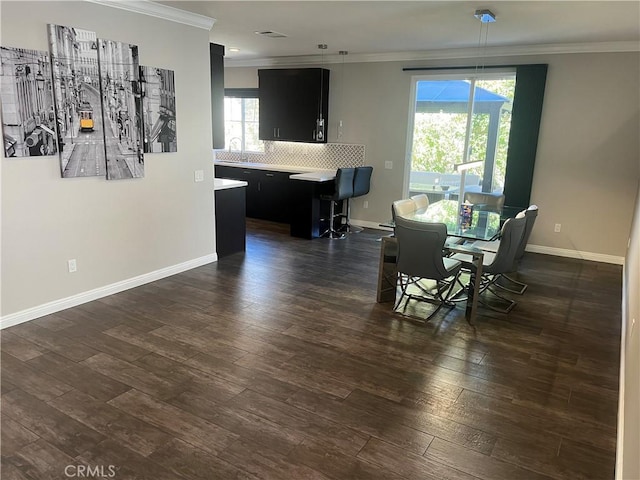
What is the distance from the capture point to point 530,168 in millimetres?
6121

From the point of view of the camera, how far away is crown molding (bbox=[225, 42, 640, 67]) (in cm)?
547

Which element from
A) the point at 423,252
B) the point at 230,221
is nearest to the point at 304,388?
the point at 423,252

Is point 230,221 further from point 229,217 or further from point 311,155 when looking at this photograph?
point 311,155

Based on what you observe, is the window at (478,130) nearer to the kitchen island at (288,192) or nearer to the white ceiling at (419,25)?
the white ceiling at (419,25)

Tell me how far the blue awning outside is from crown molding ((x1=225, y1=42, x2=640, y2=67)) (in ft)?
1.14

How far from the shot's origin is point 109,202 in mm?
4203

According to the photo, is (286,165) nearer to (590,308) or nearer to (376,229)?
(376,229)

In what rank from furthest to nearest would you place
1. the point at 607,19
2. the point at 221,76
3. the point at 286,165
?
1. the point at 286,165
2. the point at 221,76
3. the point at 607,19

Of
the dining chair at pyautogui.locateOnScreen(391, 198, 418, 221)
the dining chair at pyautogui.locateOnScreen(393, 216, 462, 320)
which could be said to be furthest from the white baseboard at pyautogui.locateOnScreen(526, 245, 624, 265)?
the dining chair at pyautogui.locateOnScreen(393, 216, 462, 320)

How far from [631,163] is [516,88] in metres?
1.67

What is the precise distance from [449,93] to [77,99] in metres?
4.88

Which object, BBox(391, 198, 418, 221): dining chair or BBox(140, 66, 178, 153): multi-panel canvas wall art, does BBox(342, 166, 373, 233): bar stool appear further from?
BBox(140, 66, 178, 153): multi-panel canvas wall art

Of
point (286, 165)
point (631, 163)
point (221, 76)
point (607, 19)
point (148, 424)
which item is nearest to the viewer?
point (148, 424)

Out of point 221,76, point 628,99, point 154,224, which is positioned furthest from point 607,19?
point 154,224
